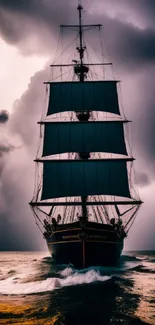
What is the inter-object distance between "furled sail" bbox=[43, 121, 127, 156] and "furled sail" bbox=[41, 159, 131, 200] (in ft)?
7.52

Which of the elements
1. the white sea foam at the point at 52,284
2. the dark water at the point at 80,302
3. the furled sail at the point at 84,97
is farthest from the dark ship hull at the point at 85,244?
the furled sail at the point at 84,97

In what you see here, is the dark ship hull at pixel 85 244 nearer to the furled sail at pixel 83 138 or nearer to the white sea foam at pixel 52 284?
the white sea foam at pixel 52 284

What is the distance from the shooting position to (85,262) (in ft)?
91.6

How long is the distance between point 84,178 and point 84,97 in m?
12.1

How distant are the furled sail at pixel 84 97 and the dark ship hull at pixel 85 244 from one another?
722 inches

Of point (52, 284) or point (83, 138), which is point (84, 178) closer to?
point (83, 138)

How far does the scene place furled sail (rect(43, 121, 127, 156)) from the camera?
40438 mm

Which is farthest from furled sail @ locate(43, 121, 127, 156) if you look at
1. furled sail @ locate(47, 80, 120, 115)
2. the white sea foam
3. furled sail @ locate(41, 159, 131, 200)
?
the white sea foam

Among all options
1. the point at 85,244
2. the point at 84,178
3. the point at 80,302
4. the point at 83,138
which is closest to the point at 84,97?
the point at 83,138

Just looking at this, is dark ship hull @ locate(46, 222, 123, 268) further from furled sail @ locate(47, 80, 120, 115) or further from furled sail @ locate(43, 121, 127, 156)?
furled sail @ locate(47, 80, 120, 115)

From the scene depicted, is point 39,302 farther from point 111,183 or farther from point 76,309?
point 111,183

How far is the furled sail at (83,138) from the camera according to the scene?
4044cm

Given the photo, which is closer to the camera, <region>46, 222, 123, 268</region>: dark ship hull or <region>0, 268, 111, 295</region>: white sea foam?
<region>0, 268, 111, 295</region>: white sea foam

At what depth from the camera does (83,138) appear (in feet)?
→ 134
